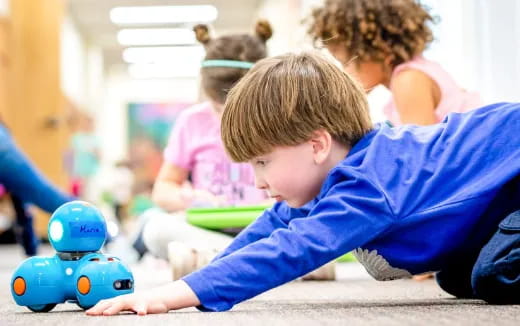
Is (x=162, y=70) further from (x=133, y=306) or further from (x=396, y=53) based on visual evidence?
(x=133, y=306)

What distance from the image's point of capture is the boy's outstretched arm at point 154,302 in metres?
0.75

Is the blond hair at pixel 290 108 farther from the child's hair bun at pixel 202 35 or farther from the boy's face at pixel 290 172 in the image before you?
the child's hair bun at pixel 202 35

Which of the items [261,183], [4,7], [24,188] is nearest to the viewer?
[261,183]

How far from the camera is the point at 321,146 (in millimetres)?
848

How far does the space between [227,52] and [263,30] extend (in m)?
0.12

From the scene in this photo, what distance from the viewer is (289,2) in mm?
4086

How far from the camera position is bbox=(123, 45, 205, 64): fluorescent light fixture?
6.89 m

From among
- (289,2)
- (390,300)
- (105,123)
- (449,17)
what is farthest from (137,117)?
(390,300)

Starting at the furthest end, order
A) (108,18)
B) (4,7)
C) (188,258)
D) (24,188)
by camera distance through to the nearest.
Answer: (108,18) < (4,7) < (24,188) < (188,258)

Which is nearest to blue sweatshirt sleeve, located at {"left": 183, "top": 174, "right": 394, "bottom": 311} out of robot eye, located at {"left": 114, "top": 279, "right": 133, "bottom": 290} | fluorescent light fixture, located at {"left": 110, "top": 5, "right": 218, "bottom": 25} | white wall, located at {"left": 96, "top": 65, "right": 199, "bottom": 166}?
robot eye, located at {"left": 114, "top": 279, "right": 133, "bottom": 290}

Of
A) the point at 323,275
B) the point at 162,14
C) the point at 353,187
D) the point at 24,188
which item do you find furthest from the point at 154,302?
the point at 162,14

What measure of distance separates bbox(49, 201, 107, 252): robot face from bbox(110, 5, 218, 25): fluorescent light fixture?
4700mm

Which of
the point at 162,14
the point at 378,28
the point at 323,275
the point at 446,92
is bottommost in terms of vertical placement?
the point at 323,275

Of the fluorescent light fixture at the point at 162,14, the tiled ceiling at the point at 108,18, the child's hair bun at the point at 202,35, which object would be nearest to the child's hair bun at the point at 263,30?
the child's hair bun at the point at 202,35
